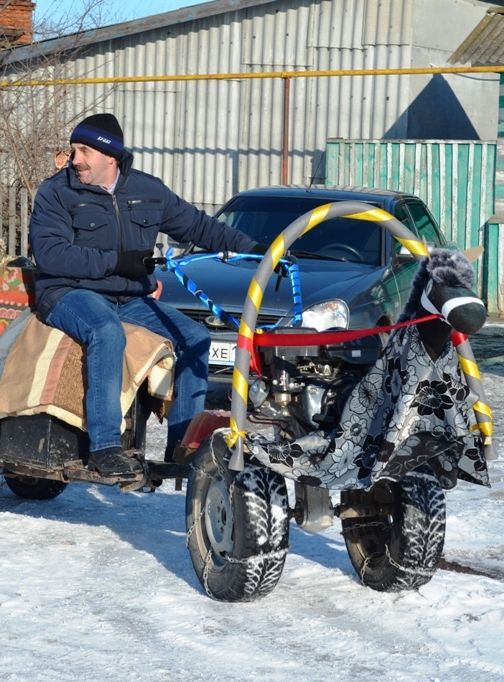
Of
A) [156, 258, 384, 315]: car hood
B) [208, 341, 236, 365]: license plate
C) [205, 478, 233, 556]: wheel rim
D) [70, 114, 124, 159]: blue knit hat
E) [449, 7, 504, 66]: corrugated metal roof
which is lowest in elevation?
[208, 341, 236, 365]: license plate

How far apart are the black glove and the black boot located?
767 millimetres

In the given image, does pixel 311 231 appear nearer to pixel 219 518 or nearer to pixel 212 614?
pixel 219 518

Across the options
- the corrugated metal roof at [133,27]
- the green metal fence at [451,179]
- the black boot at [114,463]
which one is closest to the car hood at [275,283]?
the black boot at [114,463]

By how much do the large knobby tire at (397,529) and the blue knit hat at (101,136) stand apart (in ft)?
6.03

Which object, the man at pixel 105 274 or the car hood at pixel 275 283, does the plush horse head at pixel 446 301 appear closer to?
the man at pixel 105 274

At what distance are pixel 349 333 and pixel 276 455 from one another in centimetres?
53

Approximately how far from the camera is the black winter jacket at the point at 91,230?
5.46m

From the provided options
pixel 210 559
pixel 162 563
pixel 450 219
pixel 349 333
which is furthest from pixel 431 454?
pixel 450 219

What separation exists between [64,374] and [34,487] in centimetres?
125

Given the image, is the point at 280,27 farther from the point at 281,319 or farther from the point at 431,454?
the point at 431,454

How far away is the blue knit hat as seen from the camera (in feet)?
18.4

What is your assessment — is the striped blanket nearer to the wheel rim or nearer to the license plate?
the wheel rim

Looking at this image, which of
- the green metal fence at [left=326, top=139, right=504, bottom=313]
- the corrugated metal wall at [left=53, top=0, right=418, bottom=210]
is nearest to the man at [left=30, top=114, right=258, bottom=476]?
the green metal fence at [left=326, top=139, right=504, bottom=313]

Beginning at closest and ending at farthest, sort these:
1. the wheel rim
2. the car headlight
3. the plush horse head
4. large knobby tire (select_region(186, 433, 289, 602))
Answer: the plush horse head, large knobby tire (select_region(186, 433, 289, 602)), the wheel rim, the car headlight
